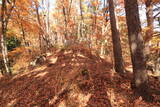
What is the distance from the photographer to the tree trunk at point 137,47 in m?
4.19

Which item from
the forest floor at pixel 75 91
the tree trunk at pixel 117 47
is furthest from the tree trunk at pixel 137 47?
the tree trunk at pixel 117 47

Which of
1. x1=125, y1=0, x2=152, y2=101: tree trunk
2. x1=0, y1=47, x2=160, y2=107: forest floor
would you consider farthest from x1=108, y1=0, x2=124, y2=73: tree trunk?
x1=125, y1=0, x2=152, y2=101: tree trunk

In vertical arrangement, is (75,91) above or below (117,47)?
below

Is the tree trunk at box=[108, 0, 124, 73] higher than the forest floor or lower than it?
higher

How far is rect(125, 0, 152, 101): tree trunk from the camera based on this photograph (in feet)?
13.8

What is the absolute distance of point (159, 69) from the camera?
665 cm

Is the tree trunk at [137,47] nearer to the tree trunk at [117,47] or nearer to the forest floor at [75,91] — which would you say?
the forest floor at [75,91]

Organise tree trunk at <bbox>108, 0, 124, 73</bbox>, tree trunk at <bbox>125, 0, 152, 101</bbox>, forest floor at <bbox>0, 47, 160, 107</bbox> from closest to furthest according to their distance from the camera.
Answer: tree trunk at <bbox>125, 0, 152, 101</bbox>
forest floor at <bbox>0, 47, 160, 107</bbox>
tree trunk at <bbox>108, 0, 124, 73</bbox>

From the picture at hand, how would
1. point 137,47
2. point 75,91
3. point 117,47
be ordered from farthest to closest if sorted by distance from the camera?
point 117,47 → point 75,91 → point 137,47

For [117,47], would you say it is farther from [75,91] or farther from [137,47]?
[75,91]

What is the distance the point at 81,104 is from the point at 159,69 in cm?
539

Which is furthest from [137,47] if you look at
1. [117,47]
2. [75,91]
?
[75,91]

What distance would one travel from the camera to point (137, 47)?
13.9 feet

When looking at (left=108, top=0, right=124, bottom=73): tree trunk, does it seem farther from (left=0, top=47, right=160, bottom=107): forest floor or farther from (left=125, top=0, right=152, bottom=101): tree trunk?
(left=125, top=0, right=152, bottom=101): tree trunk
